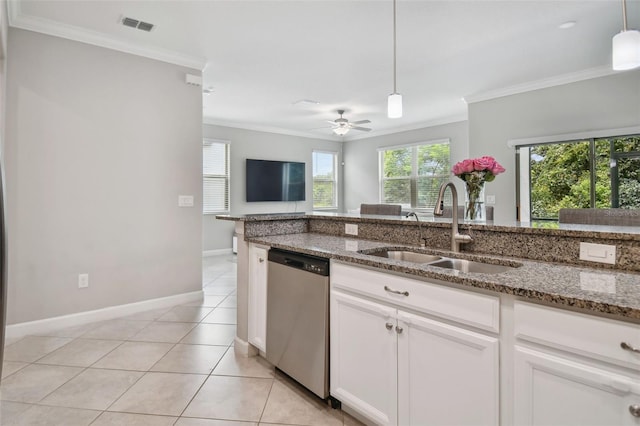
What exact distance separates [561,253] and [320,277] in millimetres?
1134

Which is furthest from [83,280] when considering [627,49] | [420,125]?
[420,125]

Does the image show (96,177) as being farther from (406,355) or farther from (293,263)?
(406,355)

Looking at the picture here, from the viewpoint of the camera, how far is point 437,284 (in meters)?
1.37

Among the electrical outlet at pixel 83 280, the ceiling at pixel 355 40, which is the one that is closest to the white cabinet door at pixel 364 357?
the ceiling at pixel 355 40

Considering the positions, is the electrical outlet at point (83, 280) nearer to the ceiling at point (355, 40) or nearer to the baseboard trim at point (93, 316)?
the baseboard trim at point (93, 316)

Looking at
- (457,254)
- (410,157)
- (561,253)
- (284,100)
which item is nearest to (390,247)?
(457,254)

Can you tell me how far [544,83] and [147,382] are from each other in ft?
17.6

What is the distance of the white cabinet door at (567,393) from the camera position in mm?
957

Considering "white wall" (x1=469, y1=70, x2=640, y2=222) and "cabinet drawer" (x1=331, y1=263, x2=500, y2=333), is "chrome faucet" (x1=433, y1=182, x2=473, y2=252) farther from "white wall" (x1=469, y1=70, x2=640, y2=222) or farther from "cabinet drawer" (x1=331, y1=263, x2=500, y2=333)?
"white wall" (x1=469, y1=70, x2=640, y2=222)

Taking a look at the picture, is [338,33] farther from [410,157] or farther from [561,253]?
[410,157]

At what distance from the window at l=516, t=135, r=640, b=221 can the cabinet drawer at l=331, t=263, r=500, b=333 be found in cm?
406

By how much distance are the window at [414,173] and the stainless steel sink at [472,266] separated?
17.4 ft

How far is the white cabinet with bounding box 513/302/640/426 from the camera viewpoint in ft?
3.10

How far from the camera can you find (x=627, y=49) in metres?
1.73
